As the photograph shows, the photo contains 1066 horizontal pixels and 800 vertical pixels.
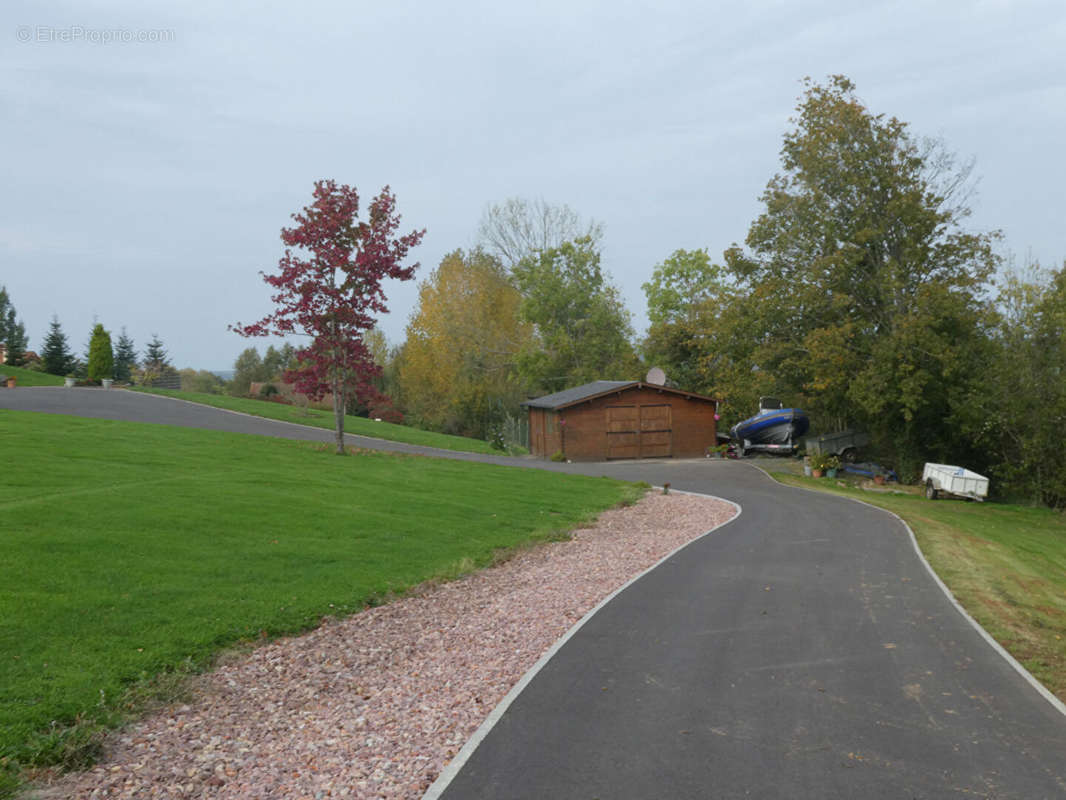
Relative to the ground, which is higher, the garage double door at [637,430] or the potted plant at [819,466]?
the garage double door at [637,430]

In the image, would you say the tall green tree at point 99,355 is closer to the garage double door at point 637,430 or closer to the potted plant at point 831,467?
the garage double door at point 637,430

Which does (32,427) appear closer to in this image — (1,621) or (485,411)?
(1,621)

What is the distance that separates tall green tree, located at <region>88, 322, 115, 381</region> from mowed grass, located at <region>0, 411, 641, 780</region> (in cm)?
3844

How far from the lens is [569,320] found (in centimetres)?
6469

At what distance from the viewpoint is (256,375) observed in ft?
251

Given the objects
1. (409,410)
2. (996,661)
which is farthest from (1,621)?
(409,410)

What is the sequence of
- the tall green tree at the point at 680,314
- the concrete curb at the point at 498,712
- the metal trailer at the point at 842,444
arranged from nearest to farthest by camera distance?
the concrete curb at the point at 498,712 → the metal trailer at the point at 842,444 → the tall green tree at the point at 680,314

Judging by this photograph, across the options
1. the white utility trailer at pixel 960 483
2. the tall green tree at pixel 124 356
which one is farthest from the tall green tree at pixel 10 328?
the white utility trailer at pixel 960 483

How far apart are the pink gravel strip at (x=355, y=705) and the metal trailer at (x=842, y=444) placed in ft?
90.4

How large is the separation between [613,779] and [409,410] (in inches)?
2381

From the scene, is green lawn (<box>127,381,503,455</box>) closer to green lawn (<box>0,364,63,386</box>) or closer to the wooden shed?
the wooden shed

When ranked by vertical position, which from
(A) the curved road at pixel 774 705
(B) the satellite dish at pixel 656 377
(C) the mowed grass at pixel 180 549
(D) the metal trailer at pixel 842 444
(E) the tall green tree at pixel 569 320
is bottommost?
(A) the curved road at pixel 774 705

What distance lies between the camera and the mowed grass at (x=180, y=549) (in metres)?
7.16

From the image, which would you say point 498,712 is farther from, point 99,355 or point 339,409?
point 99,355
